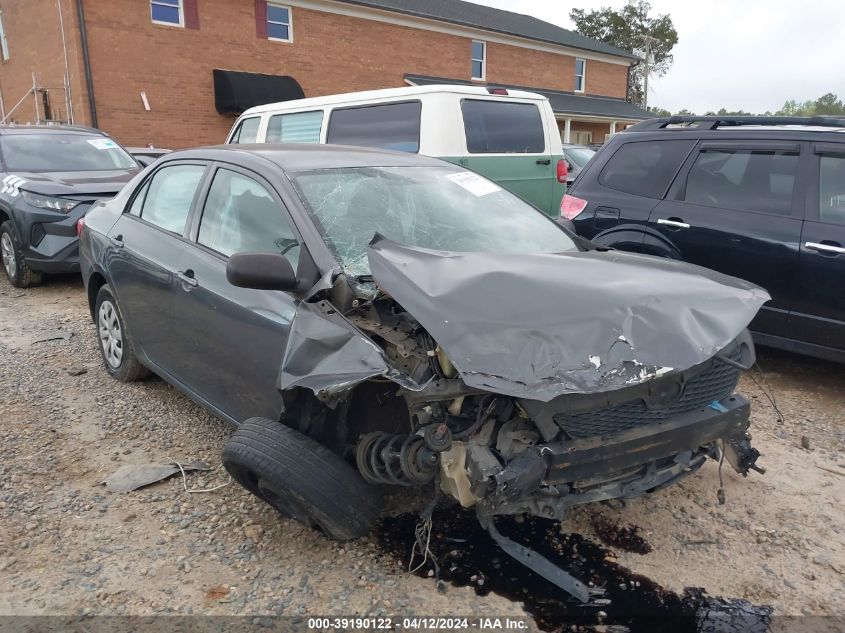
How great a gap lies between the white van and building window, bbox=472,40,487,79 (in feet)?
56.1

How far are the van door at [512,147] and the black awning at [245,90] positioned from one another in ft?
37.8

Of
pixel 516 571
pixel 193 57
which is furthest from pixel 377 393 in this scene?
pixel 193 57

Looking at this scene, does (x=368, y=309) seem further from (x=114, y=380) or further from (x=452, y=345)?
(x=114, y=380)

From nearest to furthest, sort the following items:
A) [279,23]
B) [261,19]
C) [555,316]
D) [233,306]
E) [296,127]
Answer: [555,316]
[233,306]
[296,127]
[261,19]
[279,23]

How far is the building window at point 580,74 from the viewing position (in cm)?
2836

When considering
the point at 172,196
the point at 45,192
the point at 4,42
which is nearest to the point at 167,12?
the point at 4,42

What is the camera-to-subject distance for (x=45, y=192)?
7.10 metres

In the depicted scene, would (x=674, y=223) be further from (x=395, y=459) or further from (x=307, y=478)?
(x=307, y=478)

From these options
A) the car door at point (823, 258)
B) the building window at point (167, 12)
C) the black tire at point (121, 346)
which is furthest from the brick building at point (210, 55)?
the car door at point (823, 258)

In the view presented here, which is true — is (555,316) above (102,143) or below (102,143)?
below

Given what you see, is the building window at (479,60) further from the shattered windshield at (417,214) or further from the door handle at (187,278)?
the door handle at (187,278)

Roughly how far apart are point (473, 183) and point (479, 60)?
22.0 meters

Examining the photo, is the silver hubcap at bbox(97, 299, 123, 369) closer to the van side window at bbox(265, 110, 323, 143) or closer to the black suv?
the black suv

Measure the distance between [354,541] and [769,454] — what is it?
8.10ft
